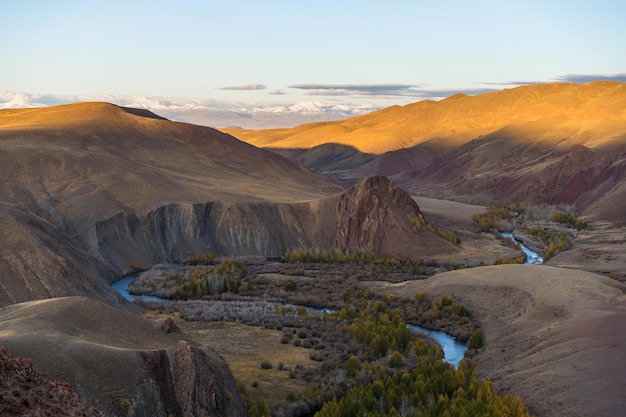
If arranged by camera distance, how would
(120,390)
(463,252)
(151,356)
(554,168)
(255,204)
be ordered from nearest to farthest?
(120,390)
(151,356)
(463,252)
(255,204)
(554,168)

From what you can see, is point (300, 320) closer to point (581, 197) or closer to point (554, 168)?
point (581, 197)


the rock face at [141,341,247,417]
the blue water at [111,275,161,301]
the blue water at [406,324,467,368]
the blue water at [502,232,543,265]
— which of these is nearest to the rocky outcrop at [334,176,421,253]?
the blue water at [502,232,543,265]

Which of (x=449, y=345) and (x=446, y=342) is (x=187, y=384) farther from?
(x=446, y=342)

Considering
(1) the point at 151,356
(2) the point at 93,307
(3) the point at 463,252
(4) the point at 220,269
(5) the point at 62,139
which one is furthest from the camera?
(5) the point at 62,139

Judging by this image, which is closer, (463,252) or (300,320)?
(300,320)

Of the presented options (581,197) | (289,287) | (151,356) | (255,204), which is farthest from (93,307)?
(581,197)

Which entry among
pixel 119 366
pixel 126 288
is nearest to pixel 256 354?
pixel 119 366

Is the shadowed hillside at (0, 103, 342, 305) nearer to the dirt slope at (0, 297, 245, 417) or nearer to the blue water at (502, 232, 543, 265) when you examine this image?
the dirt slope at (0, 297, 245, 417)

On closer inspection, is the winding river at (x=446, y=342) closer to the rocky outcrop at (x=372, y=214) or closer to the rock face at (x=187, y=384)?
the rock face at (x=187, y=384)

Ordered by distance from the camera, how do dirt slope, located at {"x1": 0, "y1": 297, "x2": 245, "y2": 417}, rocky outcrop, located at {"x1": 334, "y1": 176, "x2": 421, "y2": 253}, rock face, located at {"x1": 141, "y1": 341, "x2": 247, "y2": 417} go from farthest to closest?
rocky outcrop, located at {"x1": 334, "y1": 176, "x2": 421, "y2": 253}, rock face, located at {"x1": 141, "y1": 341, "x2": 247, "y2": 417}, dirt slope, located at {"x1": 0, "y1": 297, "x2": 245, "y2": 417}
